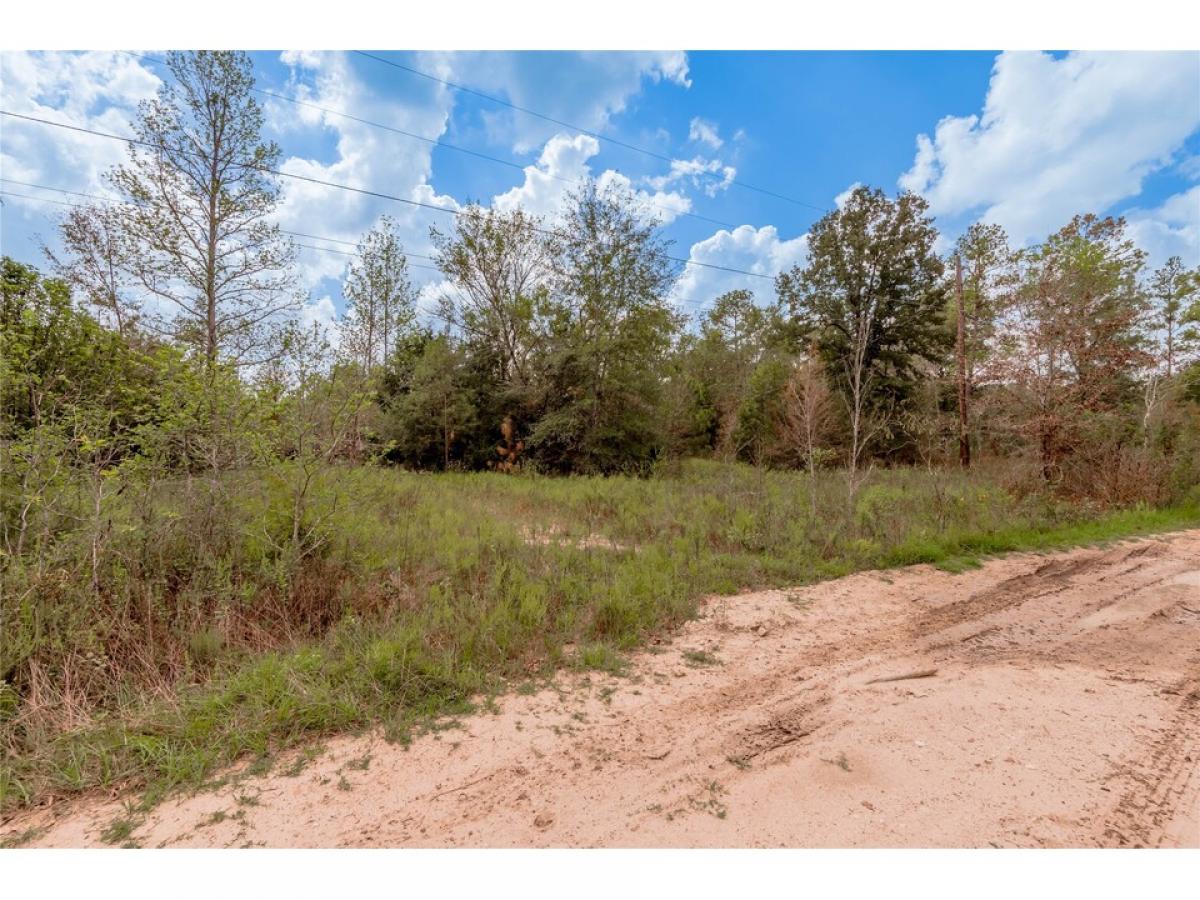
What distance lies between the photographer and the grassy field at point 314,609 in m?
2.58

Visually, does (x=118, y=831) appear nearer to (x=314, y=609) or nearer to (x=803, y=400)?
(x=314, y=609)

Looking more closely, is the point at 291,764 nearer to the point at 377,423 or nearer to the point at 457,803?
the point at 457,803

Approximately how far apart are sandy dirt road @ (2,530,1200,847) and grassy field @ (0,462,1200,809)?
320mm

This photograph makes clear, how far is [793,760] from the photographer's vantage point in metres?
2.35

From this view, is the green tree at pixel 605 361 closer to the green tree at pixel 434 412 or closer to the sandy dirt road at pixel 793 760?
the green tree at pixel 434 412

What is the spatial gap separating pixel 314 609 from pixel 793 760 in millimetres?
3720

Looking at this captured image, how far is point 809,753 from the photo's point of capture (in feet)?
7.86

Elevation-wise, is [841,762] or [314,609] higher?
[314,609]

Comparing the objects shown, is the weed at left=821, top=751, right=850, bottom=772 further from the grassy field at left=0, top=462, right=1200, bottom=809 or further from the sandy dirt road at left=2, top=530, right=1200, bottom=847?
the grassy field at left=0, top=462, right=1200, bottom=809

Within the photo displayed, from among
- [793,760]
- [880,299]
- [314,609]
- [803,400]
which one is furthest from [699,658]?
[880,299]

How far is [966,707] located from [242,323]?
14376 mm

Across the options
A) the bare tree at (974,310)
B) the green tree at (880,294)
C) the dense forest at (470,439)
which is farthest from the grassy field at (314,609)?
the green tree at (880,294)

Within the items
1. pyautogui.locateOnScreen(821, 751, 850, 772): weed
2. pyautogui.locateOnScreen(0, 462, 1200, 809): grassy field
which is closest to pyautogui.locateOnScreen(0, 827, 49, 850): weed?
pyautogui.locateOnScreen(0, 462, 1200, 809): grassy field

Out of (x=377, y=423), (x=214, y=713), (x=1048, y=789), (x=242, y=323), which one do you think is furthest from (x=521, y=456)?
(x=1048, y=789)
